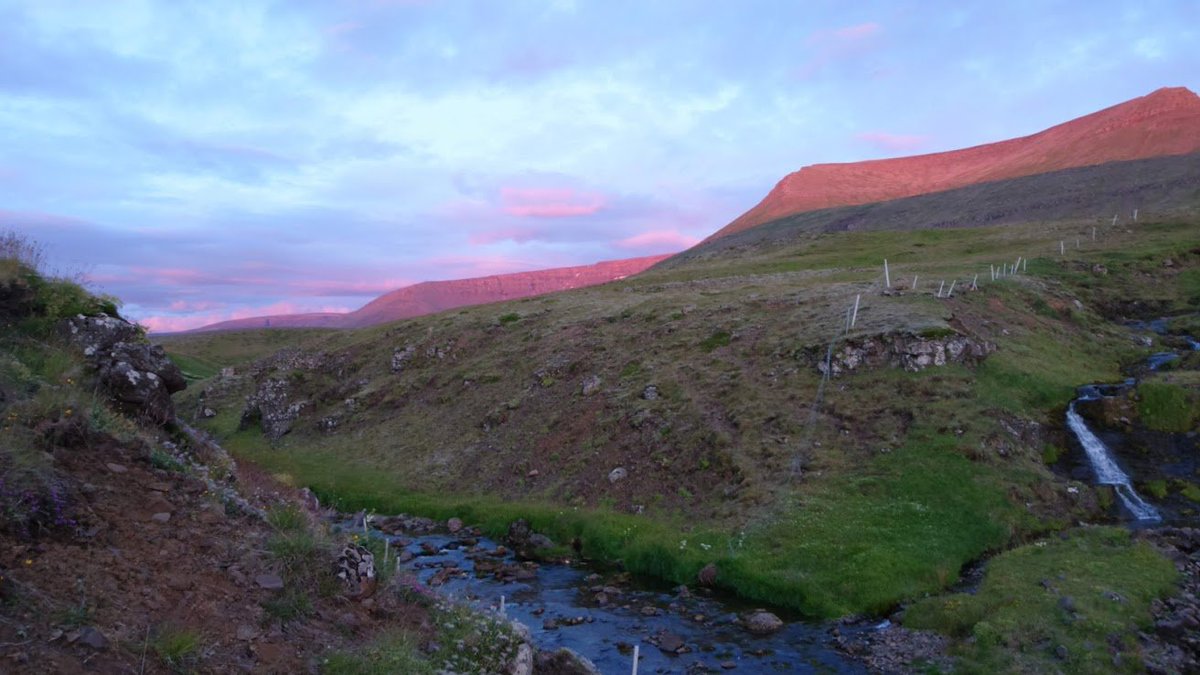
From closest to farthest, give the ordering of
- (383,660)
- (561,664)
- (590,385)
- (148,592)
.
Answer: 1. (148,592)
2. (383,660)
3. (561,664)
4. (590,385)

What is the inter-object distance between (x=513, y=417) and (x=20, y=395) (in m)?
31.5

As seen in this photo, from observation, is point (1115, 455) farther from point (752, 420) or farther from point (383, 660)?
point (383, 660)

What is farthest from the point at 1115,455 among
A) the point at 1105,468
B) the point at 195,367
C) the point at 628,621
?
the point at 195,367

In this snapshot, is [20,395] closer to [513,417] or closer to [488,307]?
[513,417]

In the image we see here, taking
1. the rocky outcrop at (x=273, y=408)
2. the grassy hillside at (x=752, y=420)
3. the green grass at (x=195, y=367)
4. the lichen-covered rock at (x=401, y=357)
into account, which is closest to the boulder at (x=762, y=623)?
the grassy hillside at (x=752, y=420)

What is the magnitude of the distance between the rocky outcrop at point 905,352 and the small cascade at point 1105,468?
17.5ft

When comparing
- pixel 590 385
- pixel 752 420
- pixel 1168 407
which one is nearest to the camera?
pixel 1168 407

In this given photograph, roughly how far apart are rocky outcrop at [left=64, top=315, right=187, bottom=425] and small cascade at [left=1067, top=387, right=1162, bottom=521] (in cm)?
3452

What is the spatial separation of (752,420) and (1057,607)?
54.4 feet

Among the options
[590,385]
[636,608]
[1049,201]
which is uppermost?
[1049,201]

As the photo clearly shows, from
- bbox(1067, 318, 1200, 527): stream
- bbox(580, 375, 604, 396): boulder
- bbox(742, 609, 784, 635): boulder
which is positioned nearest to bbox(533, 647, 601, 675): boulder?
bbox(742, 609, 784, 635): boulder

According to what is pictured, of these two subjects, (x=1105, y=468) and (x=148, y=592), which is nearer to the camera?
(x=148, y=592)

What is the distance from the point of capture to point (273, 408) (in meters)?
58.3

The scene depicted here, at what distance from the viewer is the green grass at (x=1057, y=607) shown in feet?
58.6
